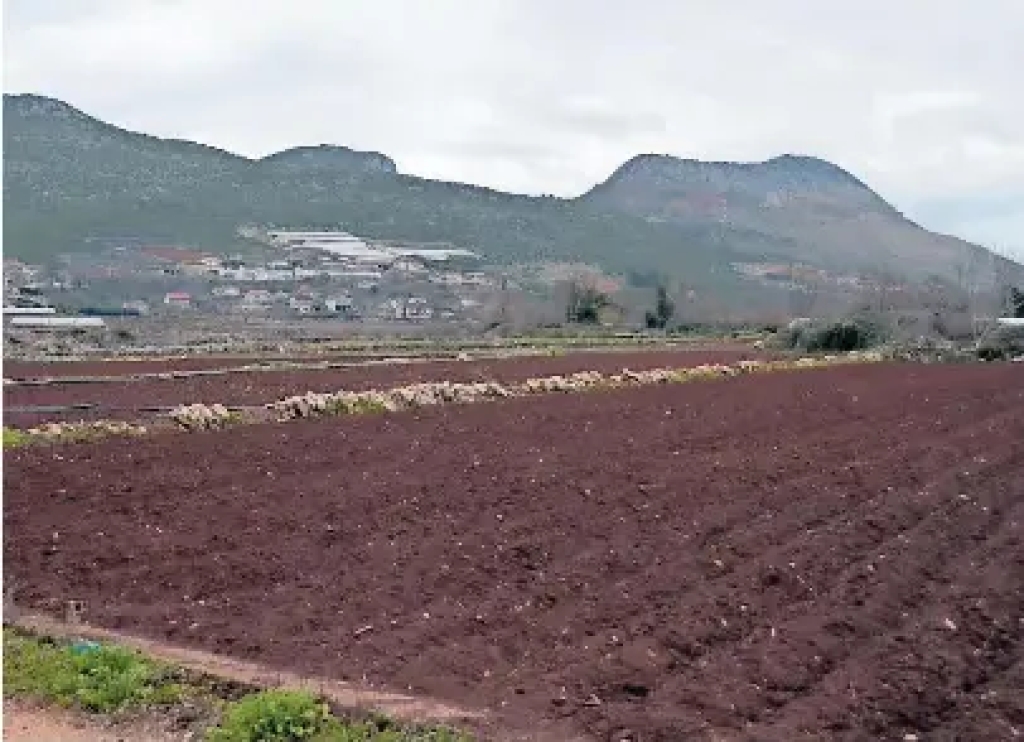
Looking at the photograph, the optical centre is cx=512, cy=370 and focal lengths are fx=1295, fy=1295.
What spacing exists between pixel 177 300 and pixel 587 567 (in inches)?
3651

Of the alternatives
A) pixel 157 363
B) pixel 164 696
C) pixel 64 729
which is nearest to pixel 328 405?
pixel 164 696

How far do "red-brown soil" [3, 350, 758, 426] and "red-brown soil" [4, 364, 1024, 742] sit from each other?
309 inches

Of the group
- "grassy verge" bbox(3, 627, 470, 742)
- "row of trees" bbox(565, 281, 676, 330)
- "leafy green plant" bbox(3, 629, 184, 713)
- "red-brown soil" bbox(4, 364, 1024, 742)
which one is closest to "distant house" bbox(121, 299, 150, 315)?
"row of trees" bbox(565, 281, 676, 330)

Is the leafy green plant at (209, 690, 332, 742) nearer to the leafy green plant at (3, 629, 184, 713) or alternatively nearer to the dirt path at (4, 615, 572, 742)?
the dirt path at (4, 615, 572, 742)

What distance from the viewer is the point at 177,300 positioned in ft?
326

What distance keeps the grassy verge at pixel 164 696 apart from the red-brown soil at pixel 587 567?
611mm

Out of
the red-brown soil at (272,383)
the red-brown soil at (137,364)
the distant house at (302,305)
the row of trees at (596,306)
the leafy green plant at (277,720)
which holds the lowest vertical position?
the red-brown soil at (137,364)

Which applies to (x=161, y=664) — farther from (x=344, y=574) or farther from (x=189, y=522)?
(x=189, y=522)

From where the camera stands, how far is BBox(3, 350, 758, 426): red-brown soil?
27753mm

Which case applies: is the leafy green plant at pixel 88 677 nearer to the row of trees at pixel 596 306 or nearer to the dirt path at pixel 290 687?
the dirt path at pixel 290 687

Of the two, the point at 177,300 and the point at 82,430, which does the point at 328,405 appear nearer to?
the point at 82,430

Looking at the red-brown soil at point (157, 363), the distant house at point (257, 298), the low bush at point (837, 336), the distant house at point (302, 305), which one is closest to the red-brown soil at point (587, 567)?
the red-brown soil at point (157, 363)

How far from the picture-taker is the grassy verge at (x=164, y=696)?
7.06m

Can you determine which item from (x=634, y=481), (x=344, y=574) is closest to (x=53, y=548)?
(x=344, y=574)
